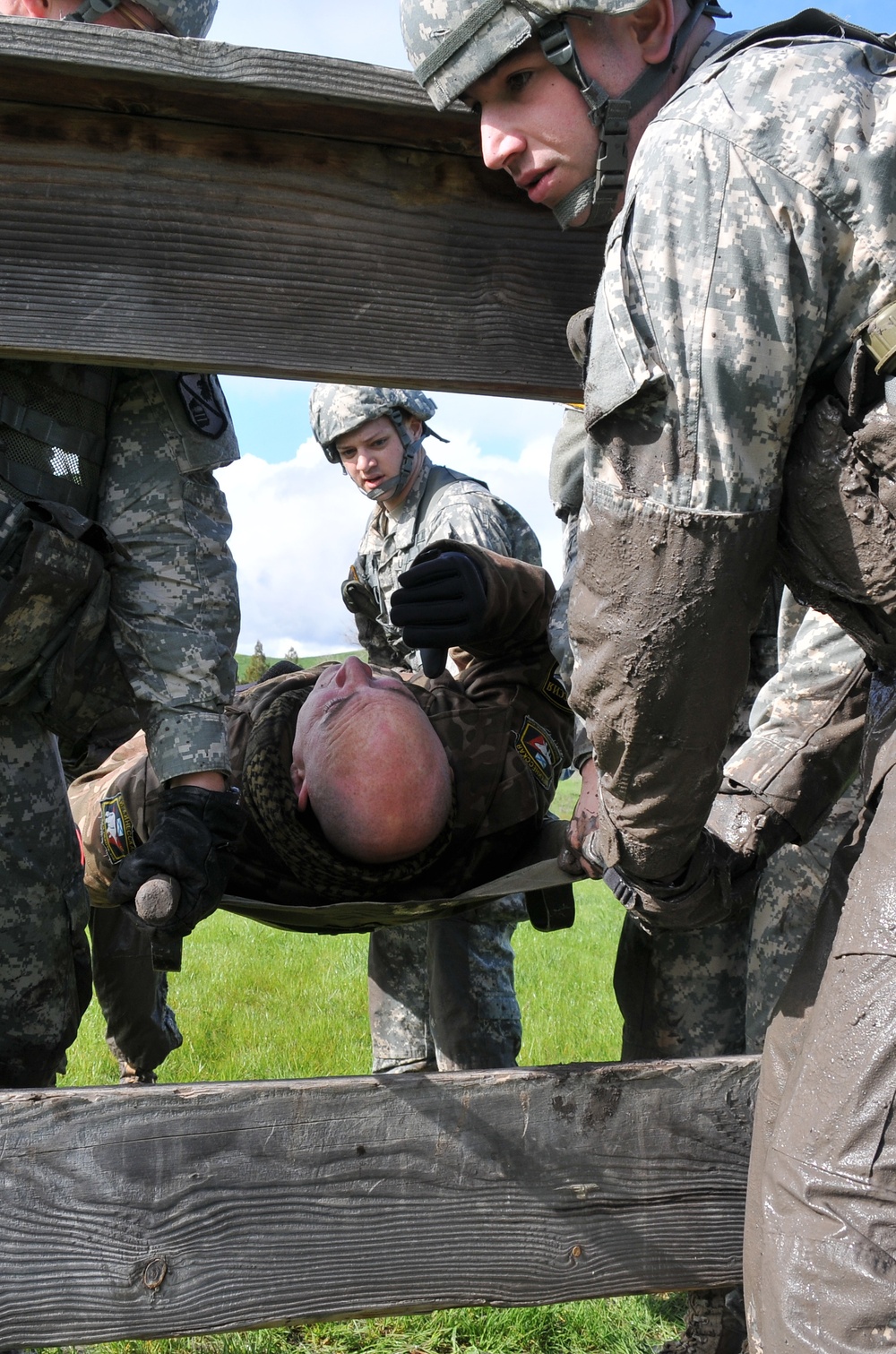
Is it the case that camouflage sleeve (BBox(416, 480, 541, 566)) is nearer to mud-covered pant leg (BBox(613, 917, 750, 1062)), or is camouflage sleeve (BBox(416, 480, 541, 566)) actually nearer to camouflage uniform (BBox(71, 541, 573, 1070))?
camouflage uniform (BBox(71, 541, 573, 1070))

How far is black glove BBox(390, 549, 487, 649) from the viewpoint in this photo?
3.37m

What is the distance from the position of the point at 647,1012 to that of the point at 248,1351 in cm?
134

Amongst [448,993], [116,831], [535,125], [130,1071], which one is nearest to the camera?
[535,125]

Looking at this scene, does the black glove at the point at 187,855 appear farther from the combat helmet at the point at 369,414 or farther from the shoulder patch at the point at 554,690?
the combat helmet at the point at 369,414

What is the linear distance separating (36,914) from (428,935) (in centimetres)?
188

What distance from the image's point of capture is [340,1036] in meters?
5.81

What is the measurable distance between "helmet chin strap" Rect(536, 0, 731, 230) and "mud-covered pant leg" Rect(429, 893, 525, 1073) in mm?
2662

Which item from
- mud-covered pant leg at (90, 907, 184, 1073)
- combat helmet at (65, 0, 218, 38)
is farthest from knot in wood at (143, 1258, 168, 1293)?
combat helmet at (65, 0, 218, 38)

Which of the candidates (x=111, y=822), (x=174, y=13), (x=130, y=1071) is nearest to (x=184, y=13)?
(x=174, y=13)

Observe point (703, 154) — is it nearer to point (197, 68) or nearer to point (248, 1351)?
point (197, 68)

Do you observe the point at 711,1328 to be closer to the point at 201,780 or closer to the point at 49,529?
the point at 201,780

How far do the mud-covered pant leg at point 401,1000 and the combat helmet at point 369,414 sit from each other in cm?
234

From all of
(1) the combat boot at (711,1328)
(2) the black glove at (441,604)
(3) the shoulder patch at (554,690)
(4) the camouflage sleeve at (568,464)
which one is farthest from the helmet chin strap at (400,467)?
(1) the combat boot at (711,1328)

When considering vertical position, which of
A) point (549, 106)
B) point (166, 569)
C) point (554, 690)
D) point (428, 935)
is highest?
point (549, 106)
